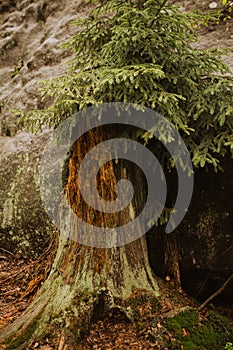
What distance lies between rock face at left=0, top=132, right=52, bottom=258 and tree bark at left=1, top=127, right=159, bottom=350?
184cm

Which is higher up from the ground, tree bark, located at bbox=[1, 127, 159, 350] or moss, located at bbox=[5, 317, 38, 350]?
tree bark, located at bbox=[1, 127, 159, 350]

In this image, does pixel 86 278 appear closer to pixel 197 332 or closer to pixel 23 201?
pixel 197 332

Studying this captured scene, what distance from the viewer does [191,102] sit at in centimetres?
445

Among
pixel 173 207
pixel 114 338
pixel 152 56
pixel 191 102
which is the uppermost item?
pixel 152 56

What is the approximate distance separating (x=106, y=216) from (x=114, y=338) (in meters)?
Answer: 1.47

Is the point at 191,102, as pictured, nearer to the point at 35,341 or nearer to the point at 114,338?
the point at 114,338

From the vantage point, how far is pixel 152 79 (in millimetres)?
4000

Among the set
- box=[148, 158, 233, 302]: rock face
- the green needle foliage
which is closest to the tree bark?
the green needle foliage

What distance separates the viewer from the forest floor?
3936mm

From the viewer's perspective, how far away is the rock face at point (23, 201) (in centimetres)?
631

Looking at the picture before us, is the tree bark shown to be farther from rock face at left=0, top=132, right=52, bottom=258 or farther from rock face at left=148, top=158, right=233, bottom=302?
rock face at left=0, top=132, right=52, bottom=258

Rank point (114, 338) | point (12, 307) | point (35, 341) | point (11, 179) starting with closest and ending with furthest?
1. point (35, 341)
2. point (114, 338)
3. point (12, 307)
4. point (11, 179)

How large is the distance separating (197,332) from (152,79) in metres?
3.20

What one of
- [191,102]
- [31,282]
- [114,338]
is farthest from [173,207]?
[31,282]
